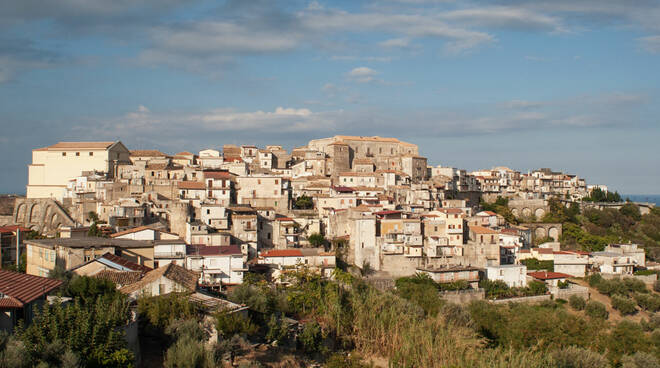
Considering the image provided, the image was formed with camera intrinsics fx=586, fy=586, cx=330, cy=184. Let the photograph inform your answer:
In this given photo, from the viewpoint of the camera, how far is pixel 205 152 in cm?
6016

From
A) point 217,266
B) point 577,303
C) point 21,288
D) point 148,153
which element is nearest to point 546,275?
point 577,303

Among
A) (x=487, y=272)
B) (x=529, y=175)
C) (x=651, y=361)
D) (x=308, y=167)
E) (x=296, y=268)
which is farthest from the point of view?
(x=529, y=175)

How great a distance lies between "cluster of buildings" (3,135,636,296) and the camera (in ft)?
101

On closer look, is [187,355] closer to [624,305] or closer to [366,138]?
[624,305]

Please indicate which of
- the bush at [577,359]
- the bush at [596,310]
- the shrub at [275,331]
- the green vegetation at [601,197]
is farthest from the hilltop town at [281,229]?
the bush at [577,359]

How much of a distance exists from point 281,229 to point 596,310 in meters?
20.9

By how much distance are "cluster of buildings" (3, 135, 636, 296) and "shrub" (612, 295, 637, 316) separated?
19.8ft

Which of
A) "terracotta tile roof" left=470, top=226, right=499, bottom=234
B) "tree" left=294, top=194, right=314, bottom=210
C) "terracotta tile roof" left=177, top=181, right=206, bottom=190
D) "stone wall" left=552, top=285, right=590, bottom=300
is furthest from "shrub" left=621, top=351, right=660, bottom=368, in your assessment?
"terracotta tile roof" left=177, top=181, right=206, bottom=190

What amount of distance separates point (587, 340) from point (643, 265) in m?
22.0

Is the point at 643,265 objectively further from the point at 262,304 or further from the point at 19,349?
the point at 19,349

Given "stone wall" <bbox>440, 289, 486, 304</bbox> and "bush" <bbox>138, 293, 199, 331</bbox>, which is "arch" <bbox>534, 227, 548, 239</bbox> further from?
"bush" <bbox>138, 293, 199, 331</bbox>

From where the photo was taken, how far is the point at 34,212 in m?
44.6

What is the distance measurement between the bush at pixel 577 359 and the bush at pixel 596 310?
12.6m

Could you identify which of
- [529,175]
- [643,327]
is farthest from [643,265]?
[529,175]
